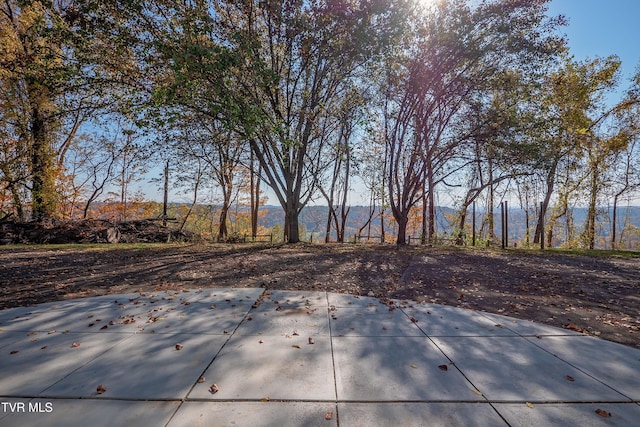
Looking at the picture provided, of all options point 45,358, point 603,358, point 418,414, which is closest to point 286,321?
point 418,414

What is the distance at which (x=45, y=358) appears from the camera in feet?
8.89

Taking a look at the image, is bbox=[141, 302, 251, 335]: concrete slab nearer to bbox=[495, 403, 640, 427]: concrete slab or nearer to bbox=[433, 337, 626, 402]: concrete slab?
bbox=[433, 337, 626, 402]: concrete slab

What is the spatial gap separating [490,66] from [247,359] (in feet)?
41.7

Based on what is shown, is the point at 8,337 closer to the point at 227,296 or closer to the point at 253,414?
the point at 227,296

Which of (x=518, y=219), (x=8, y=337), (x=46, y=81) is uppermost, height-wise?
(x=46, y=81)

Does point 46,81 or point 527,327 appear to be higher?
point 46,81

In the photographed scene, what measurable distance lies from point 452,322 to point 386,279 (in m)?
2.43

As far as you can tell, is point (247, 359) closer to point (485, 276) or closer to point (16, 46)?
point (485, 276)

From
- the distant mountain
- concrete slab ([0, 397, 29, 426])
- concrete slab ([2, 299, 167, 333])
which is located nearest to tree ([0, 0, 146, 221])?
concrete slab ([2, 299, 167, 333])

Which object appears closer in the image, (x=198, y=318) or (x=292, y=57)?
(x=198, y=318)

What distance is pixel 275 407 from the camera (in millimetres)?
2074

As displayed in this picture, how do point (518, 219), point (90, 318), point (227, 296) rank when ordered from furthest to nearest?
point (518, 219) → point (227, 296) → point (90, 318)

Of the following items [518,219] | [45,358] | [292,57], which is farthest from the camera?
[518,219]

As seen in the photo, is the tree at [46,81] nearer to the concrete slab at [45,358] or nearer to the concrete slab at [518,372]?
the concrete slab at [45,358]
